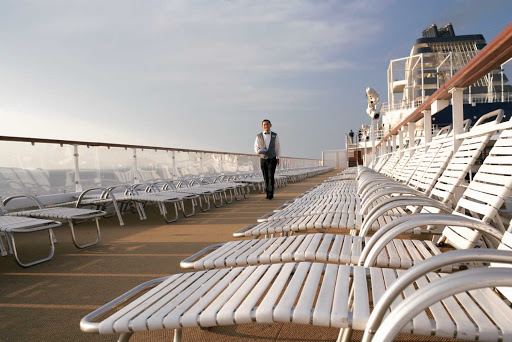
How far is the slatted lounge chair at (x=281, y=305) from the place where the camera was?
90cm

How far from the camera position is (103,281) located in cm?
250

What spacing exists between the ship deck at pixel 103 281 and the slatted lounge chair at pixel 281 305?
0.45 m

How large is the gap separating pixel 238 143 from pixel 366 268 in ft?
132

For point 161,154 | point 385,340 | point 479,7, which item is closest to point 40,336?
point 385,340

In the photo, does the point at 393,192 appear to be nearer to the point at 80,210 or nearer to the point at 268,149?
the point at 80,210

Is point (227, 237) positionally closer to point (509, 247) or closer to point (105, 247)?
point (105, 247)

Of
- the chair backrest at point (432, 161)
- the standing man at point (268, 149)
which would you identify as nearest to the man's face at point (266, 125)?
the standing man at point (268, 149)

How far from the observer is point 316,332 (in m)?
1.64

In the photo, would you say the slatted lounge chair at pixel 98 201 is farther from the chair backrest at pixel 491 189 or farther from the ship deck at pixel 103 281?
the chair backrest at pixel 491 189

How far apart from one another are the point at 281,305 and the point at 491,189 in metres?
1.17

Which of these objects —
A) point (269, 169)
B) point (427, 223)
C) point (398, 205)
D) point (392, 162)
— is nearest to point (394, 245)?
point (398, 205)

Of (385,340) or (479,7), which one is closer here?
(385,340)

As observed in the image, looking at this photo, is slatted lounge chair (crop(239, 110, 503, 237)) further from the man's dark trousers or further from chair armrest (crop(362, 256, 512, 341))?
the man's dark trousers

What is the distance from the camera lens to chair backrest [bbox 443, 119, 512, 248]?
145 centimetres
